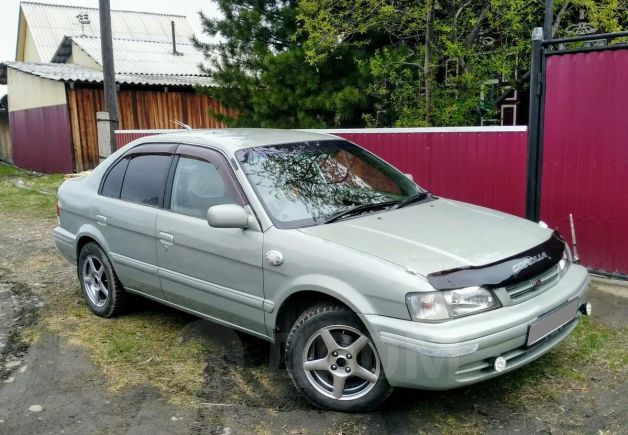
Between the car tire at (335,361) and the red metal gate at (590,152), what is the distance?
3400mm

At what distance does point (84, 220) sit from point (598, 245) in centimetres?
474

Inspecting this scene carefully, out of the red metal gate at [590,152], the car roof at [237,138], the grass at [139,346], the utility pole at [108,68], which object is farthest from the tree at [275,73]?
the grass at [139,346]

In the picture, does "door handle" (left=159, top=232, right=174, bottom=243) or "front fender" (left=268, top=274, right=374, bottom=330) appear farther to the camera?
"door handle" (left=159, top=232, right=174, bottom=243)

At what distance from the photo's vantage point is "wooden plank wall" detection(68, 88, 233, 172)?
60.2 feet

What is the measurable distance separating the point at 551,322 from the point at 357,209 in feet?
4.57

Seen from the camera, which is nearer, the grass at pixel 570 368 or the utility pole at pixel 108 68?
the grass at pixel 570 368

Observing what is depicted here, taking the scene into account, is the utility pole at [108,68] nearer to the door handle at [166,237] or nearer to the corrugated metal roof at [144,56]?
the door handle at [166,237]

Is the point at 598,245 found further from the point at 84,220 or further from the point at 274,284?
the point at 84,220

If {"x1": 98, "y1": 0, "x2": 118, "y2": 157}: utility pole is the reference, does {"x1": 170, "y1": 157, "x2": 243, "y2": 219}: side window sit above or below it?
below

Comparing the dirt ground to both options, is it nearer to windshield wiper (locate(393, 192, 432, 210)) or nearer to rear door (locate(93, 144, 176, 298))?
rear door (locate(93, 144, 176, 298))

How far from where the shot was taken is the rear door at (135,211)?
184 inches

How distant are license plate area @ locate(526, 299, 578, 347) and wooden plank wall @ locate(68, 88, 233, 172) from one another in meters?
15.0

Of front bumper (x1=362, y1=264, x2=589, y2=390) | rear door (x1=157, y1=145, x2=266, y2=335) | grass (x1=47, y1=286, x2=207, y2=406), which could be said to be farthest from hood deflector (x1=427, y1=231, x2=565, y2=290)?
grass (x1=47, y1=286, x2=207, y2=406)

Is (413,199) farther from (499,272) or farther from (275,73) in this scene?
(275,73)
